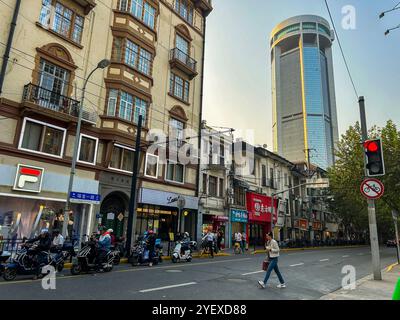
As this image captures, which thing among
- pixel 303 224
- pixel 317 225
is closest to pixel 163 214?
pixel 303 224

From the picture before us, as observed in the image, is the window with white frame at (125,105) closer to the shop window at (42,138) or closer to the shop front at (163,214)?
the shop window at (42,138)

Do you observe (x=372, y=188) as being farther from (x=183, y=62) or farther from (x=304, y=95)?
(x=304, y=95)

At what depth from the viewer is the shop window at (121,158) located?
20.3m

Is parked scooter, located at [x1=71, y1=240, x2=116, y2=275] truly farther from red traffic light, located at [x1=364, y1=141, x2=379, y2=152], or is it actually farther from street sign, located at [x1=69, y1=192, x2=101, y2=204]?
red traffic light, located at [x1=364, y1=141, x2=379, y2=152]

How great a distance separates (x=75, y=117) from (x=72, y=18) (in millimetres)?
6817

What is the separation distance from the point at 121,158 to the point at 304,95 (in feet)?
182

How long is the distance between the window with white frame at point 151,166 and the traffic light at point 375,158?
51.5ft

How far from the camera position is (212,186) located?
99.5 ft

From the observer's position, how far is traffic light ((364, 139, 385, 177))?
31.5 feet

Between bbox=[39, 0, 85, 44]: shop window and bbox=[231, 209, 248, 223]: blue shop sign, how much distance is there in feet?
71.9

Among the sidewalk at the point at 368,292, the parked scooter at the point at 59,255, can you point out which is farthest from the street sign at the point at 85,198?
the sidewalk at the point at 368,292

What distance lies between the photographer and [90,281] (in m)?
9.57

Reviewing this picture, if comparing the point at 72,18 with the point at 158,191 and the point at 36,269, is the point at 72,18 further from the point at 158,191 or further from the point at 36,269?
the point at 36,269

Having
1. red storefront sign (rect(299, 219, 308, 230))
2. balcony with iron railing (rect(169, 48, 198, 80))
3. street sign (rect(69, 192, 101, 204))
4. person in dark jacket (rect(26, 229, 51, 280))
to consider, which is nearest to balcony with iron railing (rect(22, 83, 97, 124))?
street sign (rect(69, 192, 101, 204))
